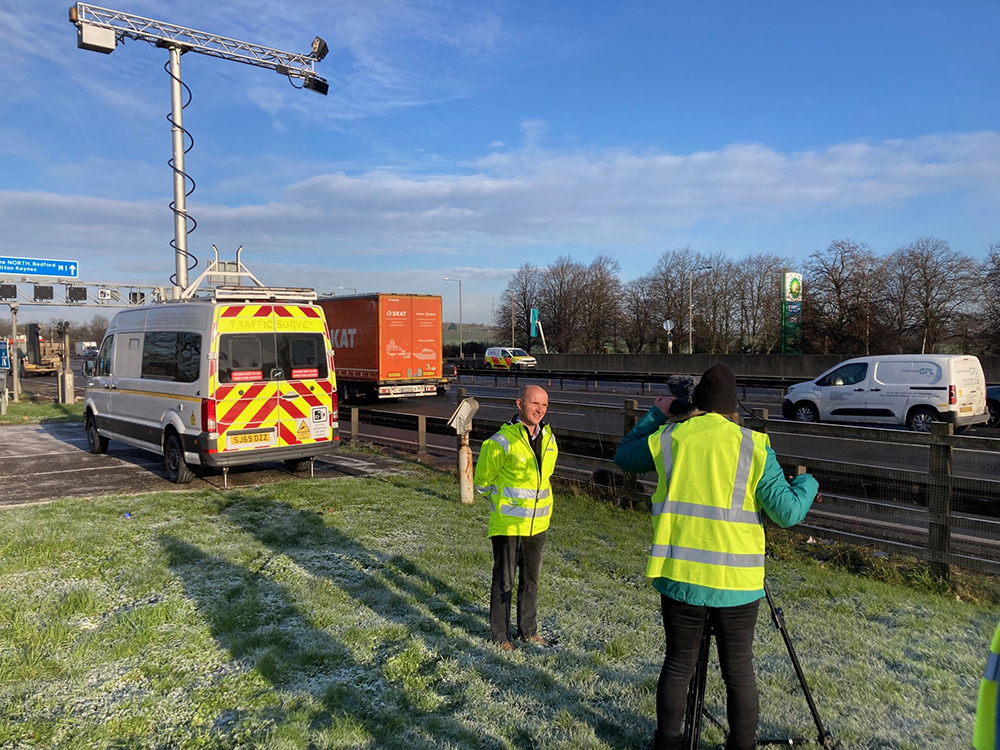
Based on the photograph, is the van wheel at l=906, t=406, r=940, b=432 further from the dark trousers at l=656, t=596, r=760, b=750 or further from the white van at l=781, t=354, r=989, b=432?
the dark trousers at l=656, t=596, r=760, b=750

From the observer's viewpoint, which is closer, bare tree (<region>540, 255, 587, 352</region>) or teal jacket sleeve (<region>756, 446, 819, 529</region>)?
teal jacket sleeve (<region>756, 446, 819, 529</region>)

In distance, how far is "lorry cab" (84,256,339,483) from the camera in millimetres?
9469

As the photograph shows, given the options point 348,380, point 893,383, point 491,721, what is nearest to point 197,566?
point 491,721

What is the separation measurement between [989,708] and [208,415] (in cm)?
916

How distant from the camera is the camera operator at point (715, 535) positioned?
2918mm

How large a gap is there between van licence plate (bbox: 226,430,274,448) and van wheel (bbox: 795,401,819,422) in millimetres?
12789

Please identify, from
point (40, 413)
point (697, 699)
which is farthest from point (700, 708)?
point (40, 413)

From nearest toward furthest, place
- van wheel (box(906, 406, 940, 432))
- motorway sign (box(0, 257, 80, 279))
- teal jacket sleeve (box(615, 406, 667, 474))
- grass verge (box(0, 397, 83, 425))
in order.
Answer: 1. teal jacket sleeve (box(615, 406, 667, 474))
2. van wheel (box(906, 406, 940, 432))
3. grass verge (box(0, 397, 83, 425))
4. motorway sign (box(0, 257, 80, 279))

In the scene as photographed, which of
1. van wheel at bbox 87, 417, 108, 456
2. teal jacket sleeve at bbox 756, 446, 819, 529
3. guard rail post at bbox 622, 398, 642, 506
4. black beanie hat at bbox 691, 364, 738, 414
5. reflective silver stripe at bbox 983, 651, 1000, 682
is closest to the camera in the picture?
reflective silver stripe at bbox 983, 651, 1000, 682

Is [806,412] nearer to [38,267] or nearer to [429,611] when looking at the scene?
[429,611]

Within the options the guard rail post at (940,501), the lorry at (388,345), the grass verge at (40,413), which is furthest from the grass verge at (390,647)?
the lorry at (388,345)

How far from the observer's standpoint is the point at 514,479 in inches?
176

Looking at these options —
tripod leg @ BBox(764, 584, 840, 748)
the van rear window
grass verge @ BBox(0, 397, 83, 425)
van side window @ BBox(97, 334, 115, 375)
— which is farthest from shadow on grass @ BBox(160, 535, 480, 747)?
grass verge @ BBox(0, 397, 83, 425)

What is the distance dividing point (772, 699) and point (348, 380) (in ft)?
69.7
